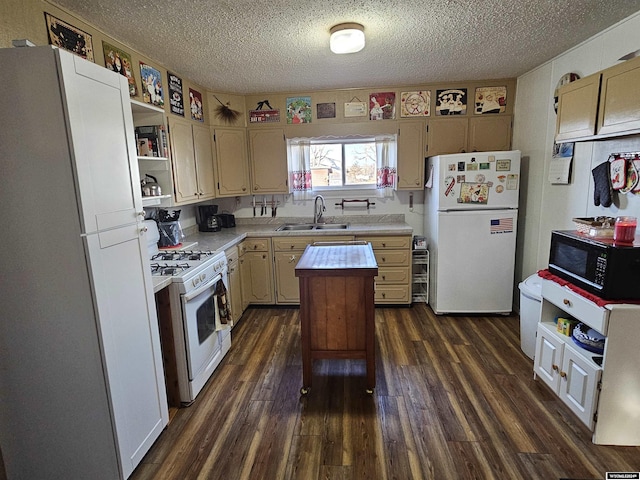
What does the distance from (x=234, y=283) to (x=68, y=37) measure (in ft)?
7.33

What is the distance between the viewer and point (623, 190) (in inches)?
84.9

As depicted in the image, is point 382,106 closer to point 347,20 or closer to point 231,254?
point 347,20

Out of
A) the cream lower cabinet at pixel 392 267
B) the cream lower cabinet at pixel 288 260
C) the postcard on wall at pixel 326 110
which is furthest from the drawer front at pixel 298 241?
the postcard on wall at pixel 326 110

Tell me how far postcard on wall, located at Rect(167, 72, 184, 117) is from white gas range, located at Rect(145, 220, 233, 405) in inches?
40.3

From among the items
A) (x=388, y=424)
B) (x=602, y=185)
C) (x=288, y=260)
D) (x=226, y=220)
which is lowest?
(x=388, y=424)

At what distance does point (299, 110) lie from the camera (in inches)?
150

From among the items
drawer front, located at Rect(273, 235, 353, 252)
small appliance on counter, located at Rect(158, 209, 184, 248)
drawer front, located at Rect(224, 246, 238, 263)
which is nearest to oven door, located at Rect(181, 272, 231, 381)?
drawer front, located at Rect(224, 246, 238, 263)

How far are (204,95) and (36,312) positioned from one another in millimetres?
2787

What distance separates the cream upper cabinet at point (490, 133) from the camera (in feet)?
11.8

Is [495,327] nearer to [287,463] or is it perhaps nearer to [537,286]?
[537,286]

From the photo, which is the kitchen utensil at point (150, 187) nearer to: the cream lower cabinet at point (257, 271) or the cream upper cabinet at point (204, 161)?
the cream upper cabinet at point (204, 161)

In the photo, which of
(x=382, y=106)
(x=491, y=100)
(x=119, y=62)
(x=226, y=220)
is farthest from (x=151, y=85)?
(x=491, y=100)

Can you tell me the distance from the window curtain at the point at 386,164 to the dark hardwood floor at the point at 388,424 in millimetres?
1797

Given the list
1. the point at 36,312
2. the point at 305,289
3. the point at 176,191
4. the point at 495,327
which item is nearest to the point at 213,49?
the point at 176,191
